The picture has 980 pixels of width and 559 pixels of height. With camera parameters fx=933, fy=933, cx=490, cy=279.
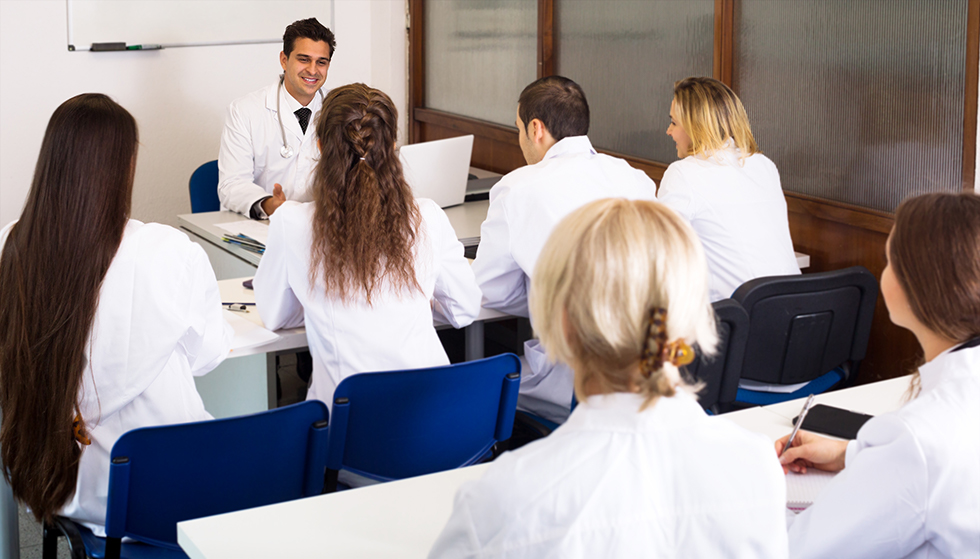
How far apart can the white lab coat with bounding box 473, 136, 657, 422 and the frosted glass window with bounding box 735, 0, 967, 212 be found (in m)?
0.78

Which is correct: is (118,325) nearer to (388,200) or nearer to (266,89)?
(388,200)

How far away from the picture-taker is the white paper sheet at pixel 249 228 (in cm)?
311

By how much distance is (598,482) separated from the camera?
0.91 m

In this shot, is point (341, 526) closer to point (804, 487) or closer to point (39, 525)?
point (804, 487)

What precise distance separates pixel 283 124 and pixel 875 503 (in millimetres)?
3167

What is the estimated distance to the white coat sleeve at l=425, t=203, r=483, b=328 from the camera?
2156 millimetres

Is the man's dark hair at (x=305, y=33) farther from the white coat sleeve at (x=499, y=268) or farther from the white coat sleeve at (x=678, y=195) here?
the white coat sleeve at (x=678, y=195)

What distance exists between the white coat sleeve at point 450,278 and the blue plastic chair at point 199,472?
618mm

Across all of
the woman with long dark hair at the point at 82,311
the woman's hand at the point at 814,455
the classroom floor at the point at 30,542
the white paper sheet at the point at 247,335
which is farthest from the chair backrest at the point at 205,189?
the woman's hand at the point at 814,455

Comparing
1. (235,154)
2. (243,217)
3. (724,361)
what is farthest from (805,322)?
(235,154)

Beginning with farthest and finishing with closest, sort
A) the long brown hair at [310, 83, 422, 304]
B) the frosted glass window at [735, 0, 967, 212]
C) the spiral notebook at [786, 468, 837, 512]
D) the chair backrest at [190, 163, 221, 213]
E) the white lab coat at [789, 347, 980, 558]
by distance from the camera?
the chair backrest at [190, 163, 221, 213] → the frosted glass window at [735, 0, 967, 212] → the long brown hair at [310, 83, 422, 304] → the spiral notebook at [786, 468, 837, 512] → the white lab coat at [789, 347, 980, 558]

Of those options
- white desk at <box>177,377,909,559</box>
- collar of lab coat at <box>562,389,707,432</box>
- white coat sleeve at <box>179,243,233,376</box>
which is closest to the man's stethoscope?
white coat sleeve at <box>179,243,233,376</box>

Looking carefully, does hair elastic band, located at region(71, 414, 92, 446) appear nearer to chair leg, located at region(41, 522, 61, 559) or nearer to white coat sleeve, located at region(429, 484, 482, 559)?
chair leg, located at region(41, 522, 61, 559)

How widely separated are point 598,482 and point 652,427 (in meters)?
0.08
